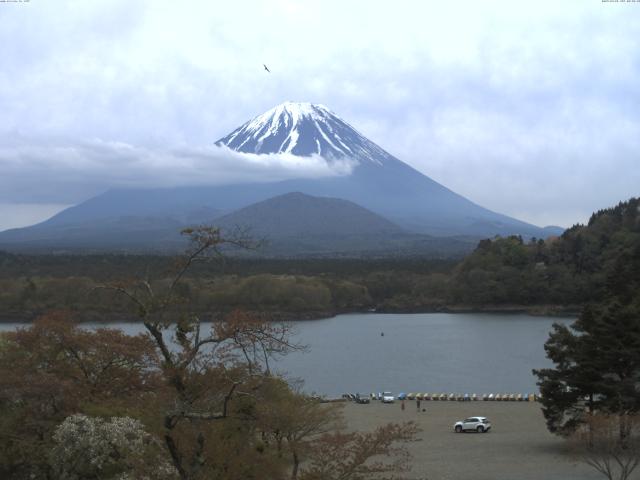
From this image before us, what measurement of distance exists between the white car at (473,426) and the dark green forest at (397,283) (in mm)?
32441

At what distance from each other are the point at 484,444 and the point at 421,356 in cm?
1792

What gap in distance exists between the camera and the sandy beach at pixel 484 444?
44.2ft

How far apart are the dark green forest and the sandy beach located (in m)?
29.5

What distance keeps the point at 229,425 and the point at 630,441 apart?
6.79m

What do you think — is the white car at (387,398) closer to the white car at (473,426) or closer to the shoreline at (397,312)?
the white car at (473,426)

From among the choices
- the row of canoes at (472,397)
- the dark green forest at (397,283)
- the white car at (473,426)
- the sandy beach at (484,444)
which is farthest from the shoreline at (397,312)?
the white car at (473,426)

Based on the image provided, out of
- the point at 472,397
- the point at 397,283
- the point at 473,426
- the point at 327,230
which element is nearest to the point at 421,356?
the point at 472,397

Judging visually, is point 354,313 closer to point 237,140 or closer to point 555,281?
point 555,281

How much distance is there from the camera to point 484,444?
53.4 ft

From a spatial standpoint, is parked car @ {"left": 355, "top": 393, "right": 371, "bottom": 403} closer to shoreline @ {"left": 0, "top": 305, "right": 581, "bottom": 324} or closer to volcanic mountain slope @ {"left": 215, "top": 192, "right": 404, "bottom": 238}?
shoreline @ {"left": 0, "top": 305, "right": 581, "bottom": 324}

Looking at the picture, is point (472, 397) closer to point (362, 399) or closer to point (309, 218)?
point (362, 399)

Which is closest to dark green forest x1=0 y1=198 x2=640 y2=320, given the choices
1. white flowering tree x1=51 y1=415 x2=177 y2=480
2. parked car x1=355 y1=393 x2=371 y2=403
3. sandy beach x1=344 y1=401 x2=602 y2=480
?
parked car x1=355 y1=393 x2=371 y2=403

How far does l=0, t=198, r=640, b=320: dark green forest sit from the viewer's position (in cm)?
5234

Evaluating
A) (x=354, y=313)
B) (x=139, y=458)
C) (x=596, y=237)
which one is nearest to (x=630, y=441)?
(x=139, y=458)
